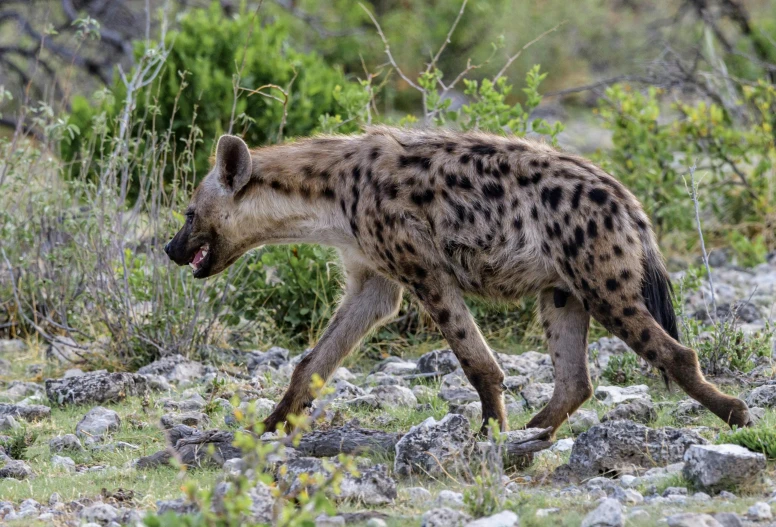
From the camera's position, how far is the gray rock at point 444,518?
3506mm

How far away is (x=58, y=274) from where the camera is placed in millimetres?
7172

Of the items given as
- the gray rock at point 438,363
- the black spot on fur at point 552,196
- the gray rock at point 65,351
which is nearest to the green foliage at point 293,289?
the gray rock at point 438,363

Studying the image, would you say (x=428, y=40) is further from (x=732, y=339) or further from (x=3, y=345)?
(x=732, y=339)

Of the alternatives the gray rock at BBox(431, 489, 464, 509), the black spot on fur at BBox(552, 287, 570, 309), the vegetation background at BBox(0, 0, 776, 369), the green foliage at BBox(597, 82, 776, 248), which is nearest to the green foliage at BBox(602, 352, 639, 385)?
the vegetation background at BBox(0, 0, 776, 369)

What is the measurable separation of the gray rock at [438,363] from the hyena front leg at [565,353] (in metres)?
1.13

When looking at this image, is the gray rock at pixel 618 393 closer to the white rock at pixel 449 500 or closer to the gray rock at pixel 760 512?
the white rock at pixel 449 500

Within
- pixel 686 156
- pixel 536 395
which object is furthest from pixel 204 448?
pixel 686 156

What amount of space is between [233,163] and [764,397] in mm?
2659

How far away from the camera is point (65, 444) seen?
5062 millimetres

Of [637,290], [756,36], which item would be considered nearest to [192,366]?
[637,290]

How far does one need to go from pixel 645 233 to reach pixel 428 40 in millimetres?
11889

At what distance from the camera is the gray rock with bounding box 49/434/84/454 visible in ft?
16.5

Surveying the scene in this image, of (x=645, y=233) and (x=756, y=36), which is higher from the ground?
(x=756, y=36)

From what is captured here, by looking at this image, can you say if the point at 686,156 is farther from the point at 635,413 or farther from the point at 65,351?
the point at 65,351
